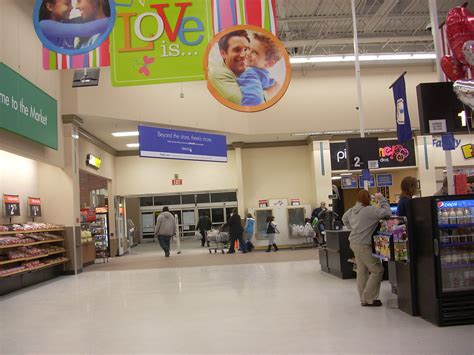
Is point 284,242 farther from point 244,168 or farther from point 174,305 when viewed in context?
point 174,305

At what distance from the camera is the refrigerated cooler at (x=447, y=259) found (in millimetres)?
4848

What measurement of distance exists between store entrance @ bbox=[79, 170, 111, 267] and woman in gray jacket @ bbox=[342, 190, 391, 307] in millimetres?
9282

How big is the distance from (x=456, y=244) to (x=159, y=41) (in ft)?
12.5

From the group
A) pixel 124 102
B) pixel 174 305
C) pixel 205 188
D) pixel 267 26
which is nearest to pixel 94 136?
pixel 124 102

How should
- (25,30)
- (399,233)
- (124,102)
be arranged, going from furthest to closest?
1. (124,102)
2. (25,30)
3. (399,233)

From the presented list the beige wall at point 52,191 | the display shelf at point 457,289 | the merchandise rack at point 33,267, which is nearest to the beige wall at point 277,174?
the beige wall at point 52,191

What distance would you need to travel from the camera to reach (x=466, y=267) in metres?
4.99

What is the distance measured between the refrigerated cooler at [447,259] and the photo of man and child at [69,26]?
152 inches

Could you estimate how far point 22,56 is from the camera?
9.70 metres

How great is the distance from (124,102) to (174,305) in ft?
25.0

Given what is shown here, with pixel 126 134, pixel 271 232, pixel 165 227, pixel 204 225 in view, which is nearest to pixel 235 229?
pixel 271 232

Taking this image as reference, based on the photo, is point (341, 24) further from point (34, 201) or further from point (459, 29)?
point (459, 29)

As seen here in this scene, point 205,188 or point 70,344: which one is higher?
point 205,188

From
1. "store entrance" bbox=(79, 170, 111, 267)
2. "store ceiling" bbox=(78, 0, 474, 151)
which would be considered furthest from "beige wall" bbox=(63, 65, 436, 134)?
"store entrance" bbox=(79, 170, 111, 267)
